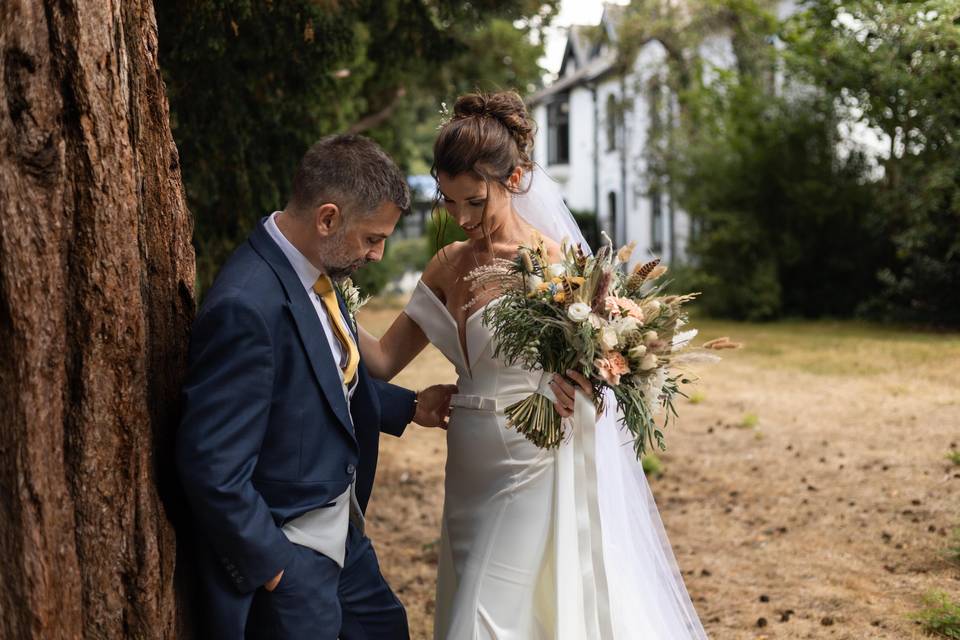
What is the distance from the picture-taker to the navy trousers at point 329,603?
10.2 ft

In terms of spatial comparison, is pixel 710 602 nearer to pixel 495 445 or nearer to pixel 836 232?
pixel 495 445

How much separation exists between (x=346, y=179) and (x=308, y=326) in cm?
47

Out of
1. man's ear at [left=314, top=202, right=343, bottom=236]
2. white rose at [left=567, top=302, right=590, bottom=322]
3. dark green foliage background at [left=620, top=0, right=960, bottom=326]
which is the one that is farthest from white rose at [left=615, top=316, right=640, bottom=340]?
dark green foliage background at [left=620, top=0, right=960, bottom=326]

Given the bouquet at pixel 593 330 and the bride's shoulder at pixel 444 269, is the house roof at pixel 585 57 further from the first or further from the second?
the bouquet at pixel 593 330

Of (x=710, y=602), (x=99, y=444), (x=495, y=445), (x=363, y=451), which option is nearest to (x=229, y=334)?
(x=99, y=444)

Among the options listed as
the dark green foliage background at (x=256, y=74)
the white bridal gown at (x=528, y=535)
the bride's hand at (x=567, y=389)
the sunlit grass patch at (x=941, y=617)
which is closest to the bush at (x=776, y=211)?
the dark green foliage background at (x=256, y=74)

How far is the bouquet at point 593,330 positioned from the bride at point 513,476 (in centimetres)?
12

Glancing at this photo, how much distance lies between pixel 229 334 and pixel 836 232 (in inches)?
761

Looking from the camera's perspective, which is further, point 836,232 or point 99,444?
point 836,232

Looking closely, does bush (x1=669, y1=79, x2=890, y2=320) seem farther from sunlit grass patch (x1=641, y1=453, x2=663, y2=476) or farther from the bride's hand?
the bride's hand

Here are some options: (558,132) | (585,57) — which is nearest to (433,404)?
(585,57)

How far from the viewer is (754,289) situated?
20875 mm

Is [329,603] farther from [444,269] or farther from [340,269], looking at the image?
[444,269]

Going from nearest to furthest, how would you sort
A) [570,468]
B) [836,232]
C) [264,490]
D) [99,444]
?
[99,444]
[264,490]
[570,468]
[836,232]
